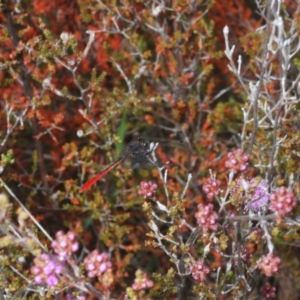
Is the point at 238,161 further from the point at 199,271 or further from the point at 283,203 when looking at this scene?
the point at 199,271

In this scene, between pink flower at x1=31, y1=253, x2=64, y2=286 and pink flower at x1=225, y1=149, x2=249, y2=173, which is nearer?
pink flower at x1=31, y1=253, x2=64, y2=286

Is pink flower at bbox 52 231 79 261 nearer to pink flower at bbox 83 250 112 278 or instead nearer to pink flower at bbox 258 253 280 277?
pink flower at bbox 83 250 112 278

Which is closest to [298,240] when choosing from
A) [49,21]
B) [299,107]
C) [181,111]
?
[299,107]

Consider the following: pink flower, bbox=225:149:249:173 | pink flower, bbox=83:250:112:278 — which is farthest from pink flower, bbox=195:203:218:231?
pink flower, bbox=83:250:112:278

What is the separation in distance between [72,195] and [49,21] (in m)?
0.94

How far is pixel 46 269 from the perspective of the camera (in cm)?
92

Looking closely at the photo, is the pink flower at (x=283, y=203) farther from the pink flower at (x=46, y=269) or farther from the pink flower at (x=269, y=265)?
the pink flower at (x=46, y=269)

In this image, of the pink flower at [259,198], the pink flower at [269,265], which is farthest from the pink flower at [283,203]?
the pink flower at [259,198]

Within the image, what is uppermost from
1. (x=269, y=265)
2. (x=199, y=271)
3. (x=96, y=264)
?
(x=96, y=264)

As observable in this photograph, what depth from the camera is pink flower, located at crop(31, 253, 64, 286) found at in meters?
0.92

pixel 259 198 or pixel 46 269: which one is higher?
pixel 46 269

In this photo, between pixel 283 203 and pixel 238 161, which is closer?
pixel 283 203

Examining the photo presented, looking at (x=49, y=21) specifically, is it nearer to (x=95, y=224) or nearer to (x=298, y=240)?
(x=95, y=224)

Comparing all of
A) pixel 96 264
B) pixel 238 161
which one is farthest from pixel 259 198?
pixel 96 264
